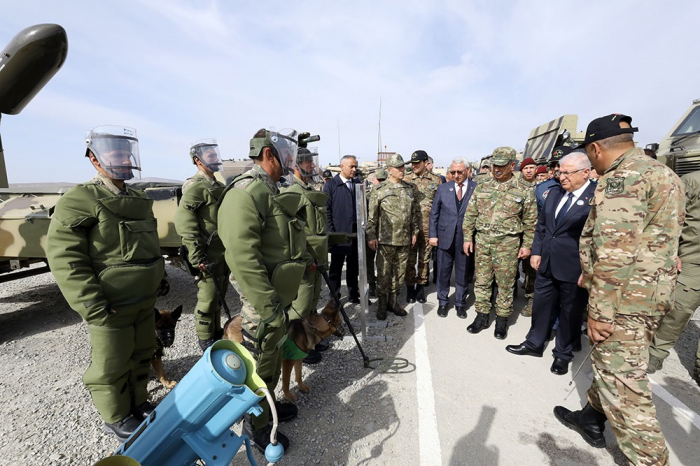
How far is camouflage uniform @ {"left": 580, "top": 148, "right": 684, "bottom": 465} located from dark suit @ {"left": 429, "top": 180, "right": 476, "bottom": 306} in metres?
2.58

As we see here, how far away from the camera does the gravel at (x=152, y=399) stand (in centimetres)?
233

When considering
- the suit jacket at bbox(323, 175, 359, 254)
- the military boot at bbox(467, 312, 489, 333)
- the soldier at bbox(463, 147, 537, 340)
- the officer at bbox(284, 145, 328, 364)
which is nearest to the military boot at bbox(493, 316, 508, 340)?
the soldier at bbox(463, 147, 537, 340)

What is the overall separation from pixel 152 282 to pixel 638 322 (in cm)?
336

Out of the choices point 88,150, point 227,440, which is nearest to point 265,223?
point 227,440

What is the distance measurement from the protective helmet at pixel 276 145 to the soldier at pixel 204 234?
159 cm

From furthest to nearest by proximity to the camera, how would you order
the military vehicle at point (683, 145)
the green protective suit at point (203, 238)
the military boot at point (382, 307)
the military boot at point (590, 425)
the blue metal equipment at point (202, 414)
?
the military boot at point (382, 307) < the military vehicle at point (683, 145) < the green protective suit at point (203, 238) < the military boot at point (590, 425) < the blue metal equipment at point (202, 414)

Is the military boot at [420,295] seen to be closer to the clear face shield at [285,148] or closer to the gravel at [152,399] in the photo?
the gravel at [152,399]

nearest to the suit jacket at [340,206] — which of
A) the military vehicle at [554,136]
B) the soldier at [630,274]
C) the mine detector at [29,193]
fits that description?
the mine detector at [29,193]

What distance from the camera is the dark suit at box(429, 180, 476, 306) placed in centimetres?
468

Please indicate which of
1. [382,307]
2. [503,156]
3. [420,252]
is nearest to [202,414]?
[382,307]

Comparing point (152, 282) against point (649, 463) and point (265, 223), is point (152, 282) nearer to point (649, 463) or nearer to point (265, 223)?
point (265, 223)

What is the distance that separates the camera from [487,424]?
102 inches

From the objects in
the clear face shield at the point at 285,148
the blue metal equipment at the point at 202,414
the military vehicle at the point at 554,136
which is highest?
the military vehicle at the point at 554,136

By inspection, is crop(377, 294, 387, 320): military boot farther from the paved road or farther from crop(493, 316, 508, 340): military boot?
crop(493, 316, 508, 340): military boot
